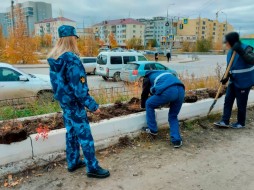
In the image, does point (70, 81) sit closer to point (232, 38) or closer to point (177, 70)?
point (232, 38)

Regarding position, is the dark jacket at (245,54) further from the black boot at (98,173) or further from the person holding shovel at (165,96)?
the black boot at (98,173)

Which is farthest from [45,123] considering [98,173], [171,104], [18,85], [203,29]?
[203,29]

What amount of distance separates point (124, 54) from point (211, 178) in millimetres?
15168

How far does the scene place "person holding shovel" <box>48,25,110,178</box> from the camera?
273 cm

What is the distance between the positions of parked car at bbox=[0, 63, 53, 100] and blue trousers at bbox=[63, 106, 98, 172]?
183 inches

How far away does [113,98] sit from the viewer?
5.94 m

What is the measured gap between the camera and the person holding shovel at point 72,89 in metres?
2.73

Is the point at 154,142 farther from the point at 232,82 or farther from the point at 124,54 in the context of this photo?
the point at 124,54

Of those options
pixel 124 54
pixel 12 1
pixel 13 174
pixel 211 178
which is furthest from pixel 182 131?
pixel 12 1

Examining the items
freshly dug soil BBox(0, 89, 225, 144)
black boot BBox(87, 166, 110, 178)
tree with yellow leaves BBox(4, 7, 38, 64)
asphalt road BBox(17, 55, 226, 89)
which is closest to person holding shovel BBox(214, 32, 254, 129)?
freshly dug soil BBox(0, 89, 225, 144)

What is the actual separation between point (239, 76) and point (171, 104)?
1621mm

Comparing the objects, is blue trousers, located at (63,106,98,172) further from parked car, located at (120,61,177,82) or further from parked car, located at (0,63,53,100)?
parked car, located at (120,61,177,82)

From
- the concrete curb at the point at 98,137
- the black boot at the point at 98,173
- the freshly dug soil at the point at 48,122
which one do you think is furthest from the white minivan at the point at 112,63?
the black boot at the point at 98,173

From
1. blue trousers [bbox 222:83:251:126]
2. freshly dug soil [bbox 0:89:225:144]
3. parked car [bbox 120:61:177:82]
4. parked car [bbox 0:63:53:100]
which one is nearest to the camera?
freshly dug soil [bbox 0:89:225:144]
